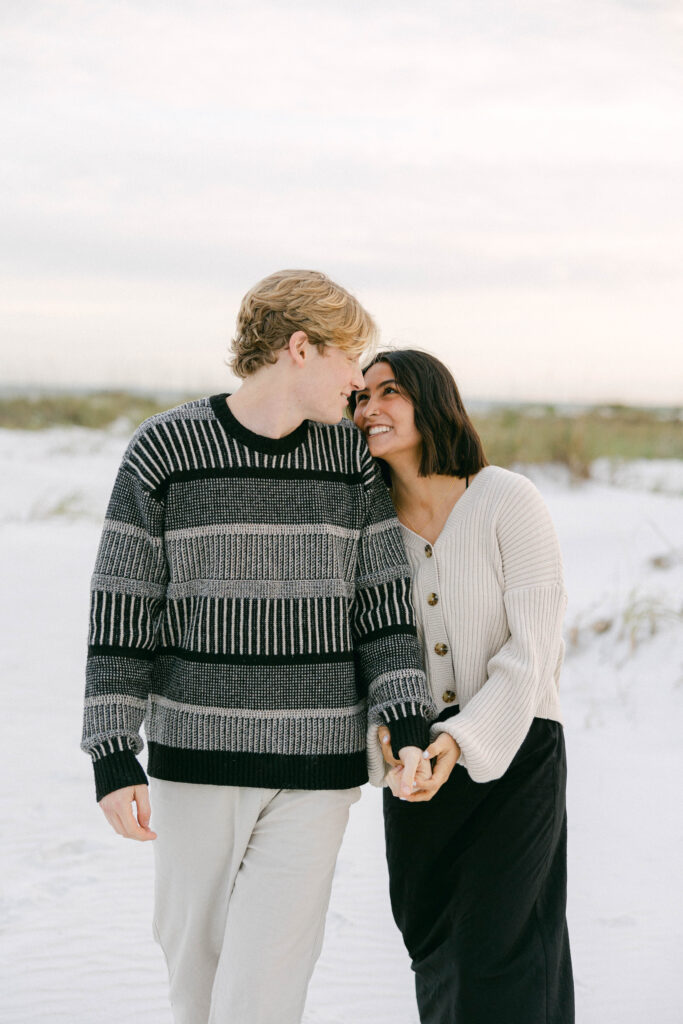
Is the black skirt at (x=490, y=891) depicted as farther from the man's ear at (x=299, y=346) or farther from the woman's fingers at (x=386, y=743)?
the man's ear at (x=299, y=346)

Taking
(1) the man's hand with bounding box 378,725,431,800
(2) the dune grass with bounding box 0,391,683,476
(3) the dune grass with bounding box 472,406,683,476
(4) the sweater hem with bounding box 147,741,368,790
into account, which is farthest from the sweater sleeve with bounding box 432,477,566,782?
(3) the dune grass with bounding box 472,406,683,476

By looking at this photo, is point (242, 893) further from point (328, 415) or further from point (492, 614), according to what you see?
point (328, 415)

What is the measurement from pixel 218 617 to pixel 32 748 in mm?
3773

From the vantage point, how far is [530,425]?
15.8 m

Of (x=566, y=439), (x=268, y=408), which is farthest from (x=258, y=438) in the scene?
(x=566, y=439)

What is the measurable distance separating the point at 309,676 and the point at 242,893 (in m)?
0.49

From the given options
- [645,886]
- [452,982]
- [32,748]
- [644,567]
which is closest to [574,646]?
[644,567]

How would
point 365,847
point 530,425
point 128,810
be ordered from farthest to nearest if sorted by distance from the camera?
point 530,425, point 365,847, point 128,810

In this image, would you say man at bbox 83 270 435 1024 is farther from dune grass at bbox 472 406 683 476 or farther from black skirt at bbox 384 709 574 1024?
dune grass at bbox 472 406 683 476

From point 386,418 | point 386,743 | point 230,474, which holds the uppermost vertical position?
point 386,418

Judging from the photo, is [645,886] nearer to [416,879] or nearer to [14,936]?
[416,879]

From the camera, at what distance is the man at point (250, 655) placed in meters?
2.32

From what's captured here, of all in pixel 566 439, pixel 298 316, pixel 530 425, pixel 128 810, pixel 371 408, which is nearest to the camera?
pixel 128 810

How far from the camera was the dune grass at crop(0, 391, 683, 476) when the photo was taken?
14.0 m
